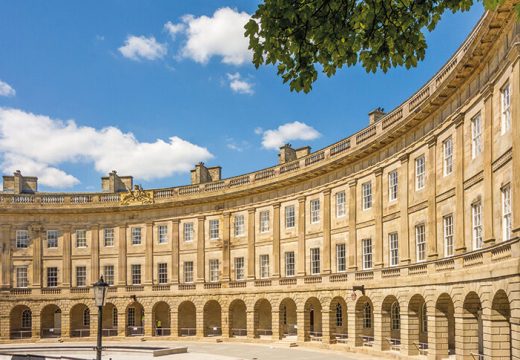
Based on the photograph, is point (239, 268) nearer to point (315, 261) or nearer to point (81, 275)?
point (315, 261)

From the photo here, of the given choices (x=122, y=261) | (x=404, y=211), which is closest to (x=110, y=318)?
(x=122, y=261)

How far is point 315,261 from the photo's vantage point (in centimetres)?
4453

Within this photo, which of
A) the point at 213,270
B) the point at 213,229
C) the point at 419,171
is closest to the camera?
the point at 419,171

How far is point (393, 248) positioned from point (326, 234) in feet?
26.6

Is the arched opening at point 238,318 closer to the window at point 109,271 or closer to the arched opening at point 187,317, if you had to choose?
the arched opening at point 187,317

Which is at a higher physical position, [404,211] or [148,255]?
[404,211]

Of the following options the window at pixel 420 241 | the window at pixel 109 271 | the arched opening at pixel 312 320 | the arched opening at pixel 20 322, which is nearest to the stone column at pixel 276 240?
the arched opening at pixel 312 320

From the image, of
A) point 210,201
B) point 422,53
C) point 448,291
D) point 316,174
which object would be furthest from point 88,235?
point 422,53

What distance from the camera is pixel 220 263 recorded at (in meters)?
53.0

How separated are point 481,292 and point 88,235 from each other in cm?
4191

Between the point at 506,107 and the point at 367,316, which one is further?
the point at 367,316

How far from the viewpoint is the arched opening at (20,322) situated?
56219 millimetres

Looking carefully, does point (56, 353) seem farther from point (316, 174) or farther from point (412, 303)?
point (412, 303)

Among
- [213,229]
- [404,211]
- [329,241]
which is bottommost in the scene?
[329,241]
